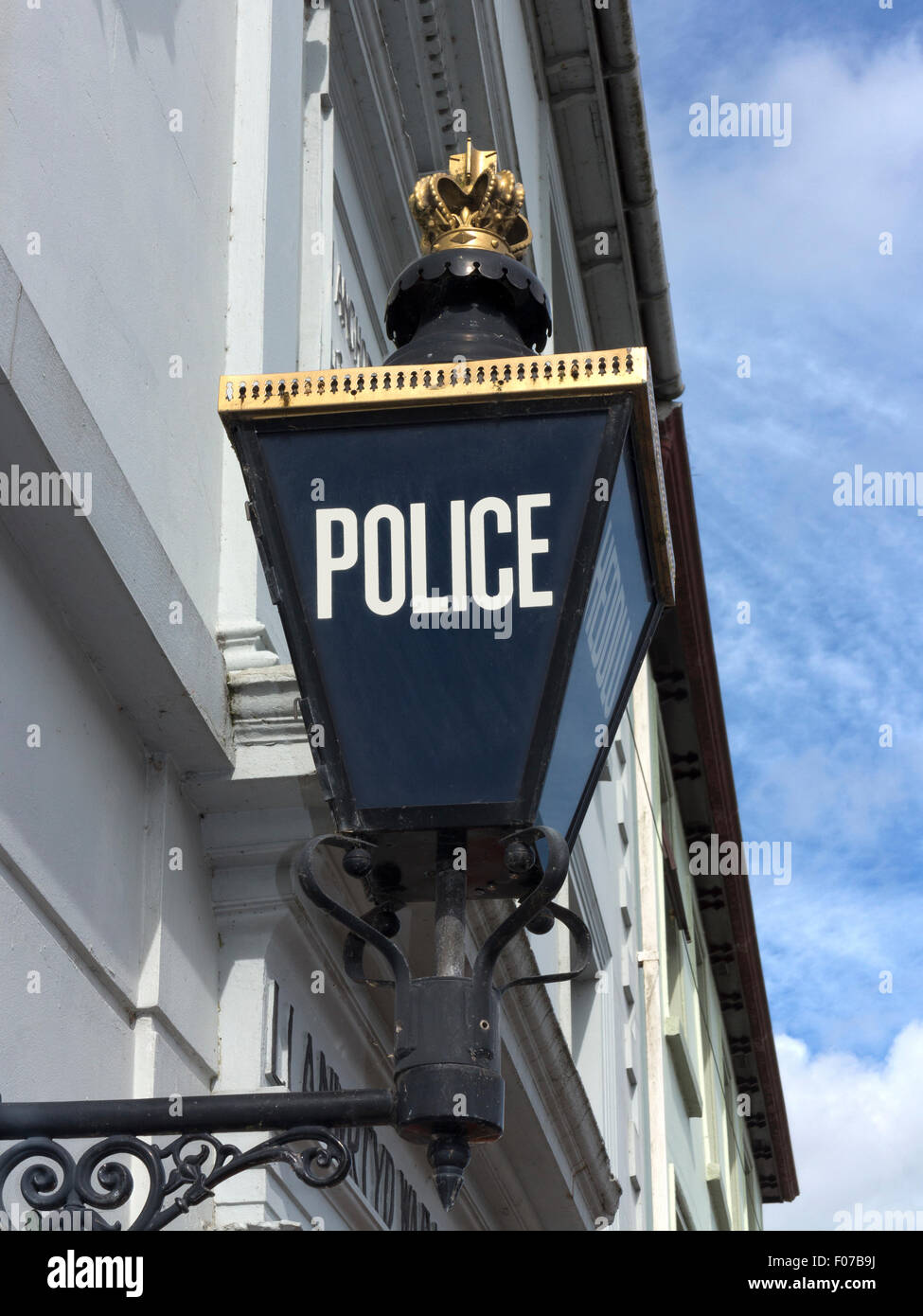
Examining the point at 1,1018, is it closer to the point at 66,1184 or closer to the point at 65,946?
the point at 65,946

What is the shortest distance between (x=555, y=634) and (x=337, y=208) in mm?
3587

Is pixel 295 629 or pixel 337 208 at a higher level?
pixel 337 208

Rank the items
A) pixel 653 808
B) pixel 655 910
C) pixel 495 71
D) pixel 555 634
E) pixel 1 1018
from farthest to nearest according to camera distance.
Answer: pixel 653 808
pixel 655 910
pixel 495 71
pixel 1 1018
pixel 555 634

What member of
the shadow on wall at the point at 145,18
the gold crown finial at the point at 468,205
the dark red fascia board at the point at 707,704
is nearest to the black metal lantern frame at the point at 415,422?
the gold crown finial at the point at 468,205

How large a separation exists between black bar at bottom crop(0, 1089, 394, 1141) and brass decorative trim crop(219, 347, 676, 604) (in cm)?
87

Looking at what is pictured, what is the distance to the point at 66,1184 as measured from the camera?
2018 millimetres

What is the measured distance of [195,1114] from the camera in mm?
2014

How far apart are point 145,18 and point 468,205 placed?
4.26ft

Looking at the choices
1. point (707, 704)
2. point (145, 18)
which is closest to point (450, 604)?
point (145, 18)

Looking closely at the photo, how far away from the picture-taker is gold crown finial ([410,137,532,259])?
2.75 m

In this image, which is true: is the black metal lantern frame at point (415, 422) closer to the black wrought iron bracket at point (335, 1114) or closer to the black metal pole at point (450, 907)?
the black metal pole at point (450, 907)

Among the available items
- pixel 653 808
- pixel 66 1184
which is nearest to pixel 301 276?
pixel 66 1184

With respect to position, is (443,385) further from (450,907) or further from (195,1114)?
(195,1114)

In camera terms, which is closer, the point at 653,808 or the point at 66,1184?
the point at 66,1184
